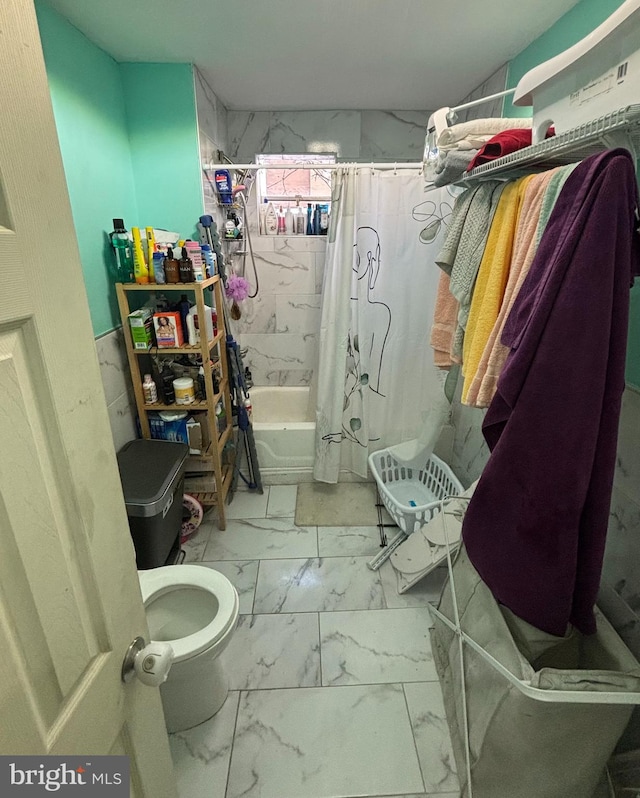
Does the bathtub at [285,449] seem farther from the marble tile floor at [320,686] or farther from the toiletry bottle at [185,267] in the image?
the toiletry bottle at [185,267]

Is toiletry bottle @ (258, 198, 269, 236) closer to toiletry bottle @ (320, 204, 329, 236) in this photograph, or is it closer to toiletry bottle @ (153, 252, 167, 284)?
toiletry bottle @ (320, 204, 329, 236)

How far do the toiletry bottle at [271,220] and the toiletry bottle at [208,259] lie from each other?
0.83 metres

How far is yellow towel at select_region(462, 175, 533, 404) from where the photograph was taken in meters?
1.05

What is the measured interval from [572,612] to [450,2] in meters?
2.04

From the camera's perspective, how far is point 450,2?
1.44 m

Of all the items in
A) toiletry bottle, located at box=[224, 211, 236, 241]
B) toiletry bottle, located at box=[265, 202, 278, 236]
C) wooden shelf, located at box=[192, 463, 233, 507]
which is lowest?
wooden shelf, located at box=[192, 463, 233, 507]

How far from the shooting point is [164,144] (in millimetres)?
2027

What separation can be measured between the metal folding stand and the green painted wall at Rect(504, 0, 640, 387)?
1846 mm

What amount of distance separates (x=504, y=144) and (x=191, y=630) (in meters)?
1.86

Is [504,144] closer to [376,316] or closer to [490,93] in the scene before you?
[376,316]

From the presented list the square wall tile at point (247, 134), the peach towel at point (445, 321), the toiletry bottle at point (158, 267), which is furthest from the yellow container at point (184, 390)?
the square wall tile at point (247, 134)

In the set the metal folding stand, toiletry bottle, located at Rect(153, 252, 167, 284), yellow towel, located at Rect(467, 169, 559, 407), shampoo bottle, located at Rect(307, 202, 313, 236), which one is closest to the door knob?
yellow towel, located at Rect(467, 169, 559, 407)

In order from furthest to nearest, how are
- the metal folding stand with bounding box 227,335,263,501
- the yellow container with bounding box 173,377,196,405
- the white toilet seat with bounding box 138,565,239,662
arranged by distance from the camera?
1. the metal folding stand with bounding box 227,335,263,501
2. the yellow container with bounding box 173,377,196,405
3. the white toilet seat with bounding box 138,565,239,662

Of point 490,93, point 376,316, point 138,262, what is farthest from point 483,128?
point 138,262
